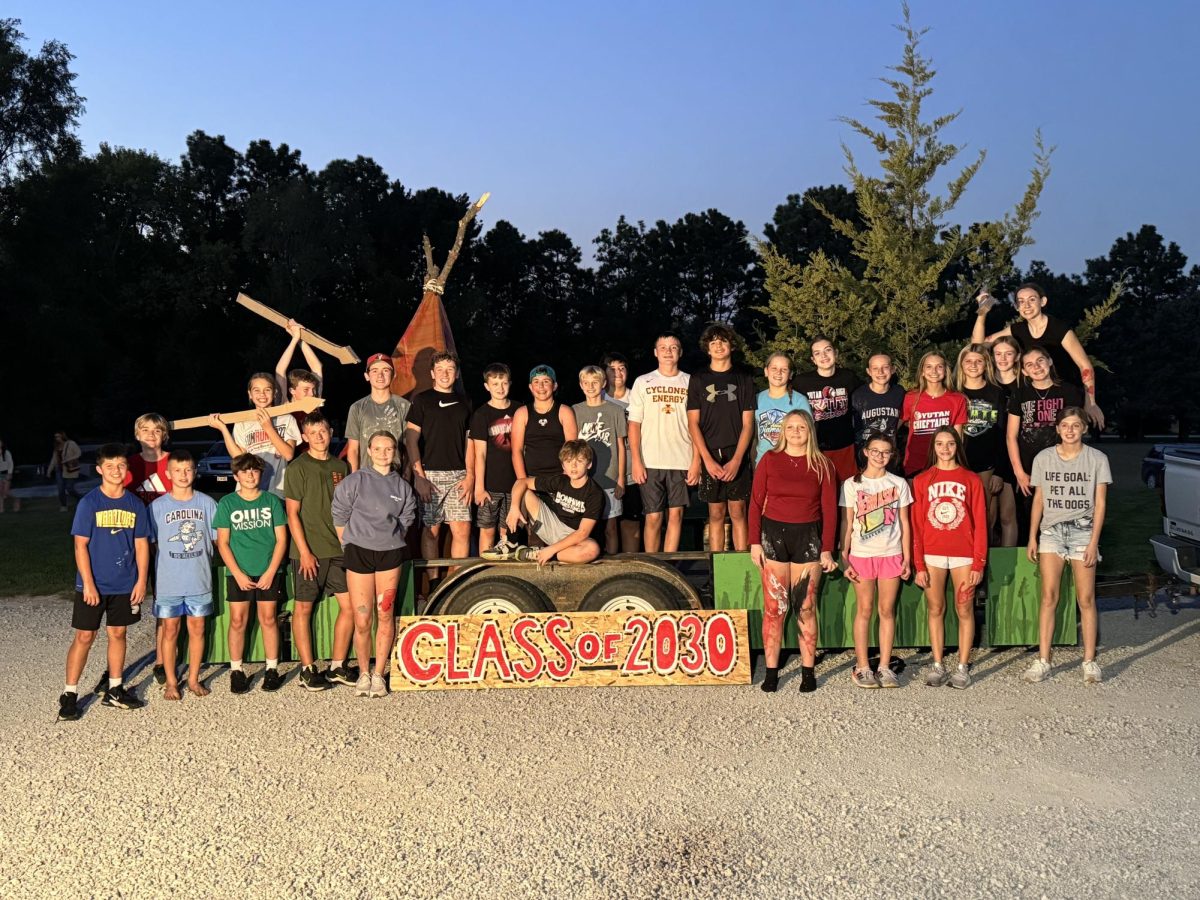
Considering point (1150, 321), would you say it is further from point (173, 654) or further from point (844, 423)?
point (173, 654)

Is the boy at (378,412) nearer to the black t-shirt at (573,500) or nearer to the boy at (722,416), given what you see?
the black t-shirt at (573,500)

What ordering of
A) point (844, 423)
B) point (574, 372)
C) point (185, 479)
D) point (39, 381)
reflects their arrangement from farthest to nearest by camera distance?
point (574, 372) → point (39, 381) → point (844, 423) → point (185, 479)

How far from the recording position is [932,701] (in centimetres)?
606

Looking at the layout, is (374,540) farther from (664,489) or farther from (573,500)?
(664,489)

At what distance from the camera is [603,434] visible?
7453mm

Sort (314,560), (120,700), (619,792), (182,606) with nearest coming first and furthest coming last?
1. (619,792)
2. (120,700)
3. (182,606)
4. (314,560)

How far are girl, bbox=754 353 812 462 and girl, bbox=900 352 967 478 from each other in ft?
2.48

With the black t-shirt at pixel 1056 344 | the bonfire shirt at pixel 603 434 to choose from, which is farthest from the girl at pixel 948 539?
the bonfire shirt at pixel 603 434

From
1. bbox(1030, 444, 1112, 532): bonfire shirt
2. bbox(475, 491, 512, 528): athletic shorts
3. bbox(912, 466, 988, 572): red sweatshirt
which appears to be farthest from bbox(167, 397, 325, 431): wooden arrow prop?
bbox(1030, 444, 1112, 532): bonfire shirt

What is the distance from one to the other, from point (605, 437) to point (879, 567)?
87.4 inches

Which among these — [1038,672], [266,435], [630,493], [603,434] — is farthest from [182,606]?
[1038,672]

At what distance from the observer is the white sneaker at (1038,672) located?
6402mm

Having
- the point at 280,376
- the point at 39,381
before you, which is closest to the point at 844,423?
the point at 280,376

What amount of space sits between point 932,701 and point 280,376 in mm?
5345
